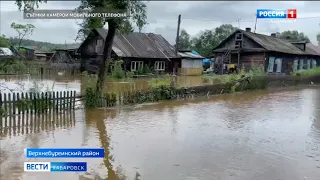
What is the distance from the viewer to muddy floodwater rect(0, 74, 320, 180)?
752 centimetres

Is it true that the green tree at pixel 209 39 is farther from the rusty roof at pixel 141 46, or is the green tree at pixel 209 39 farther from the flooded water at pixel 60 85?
the flooded water at pixel 60 85

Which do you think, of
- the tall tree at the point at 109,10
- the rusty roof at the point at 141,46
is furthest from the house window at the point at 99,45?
the tall tree at the point at 109,10

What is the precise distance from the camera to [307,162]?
863 cm

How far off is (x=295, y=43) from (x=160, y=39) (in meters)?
18.6

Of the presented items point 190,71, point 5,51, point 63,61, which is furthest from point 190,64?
point 5,51

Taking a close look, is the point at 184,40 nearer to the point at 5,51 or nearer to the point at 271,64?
the point at 271,64

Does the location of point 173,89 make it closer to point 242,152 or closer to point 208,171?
point 242,152

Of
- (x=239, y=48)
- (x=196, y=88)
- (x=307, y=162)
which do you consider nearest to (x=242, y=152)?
(x=307, y=162)

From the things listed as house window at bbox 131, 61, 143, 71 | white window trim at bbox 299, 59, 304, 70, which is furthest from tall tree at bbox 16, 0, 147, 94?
white window trim at bbox 299, 59, 304, 70

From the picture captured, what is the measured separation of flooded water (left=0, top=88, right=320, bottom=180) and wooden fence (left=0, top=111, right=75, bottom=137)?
9 cm

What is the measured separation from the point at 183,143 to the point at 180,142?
0.13 m

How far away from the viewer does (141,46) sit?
40844 mm

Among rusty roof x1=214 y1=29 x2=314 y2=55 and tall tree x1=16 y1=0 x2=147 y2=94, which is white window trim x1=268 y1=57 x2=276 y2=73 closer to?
rusty roof x1=214 y1=29 x2=314 y2=55

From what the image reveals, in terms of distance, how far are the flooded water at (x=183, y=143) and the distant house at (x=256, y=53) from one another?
2317 centimetres
